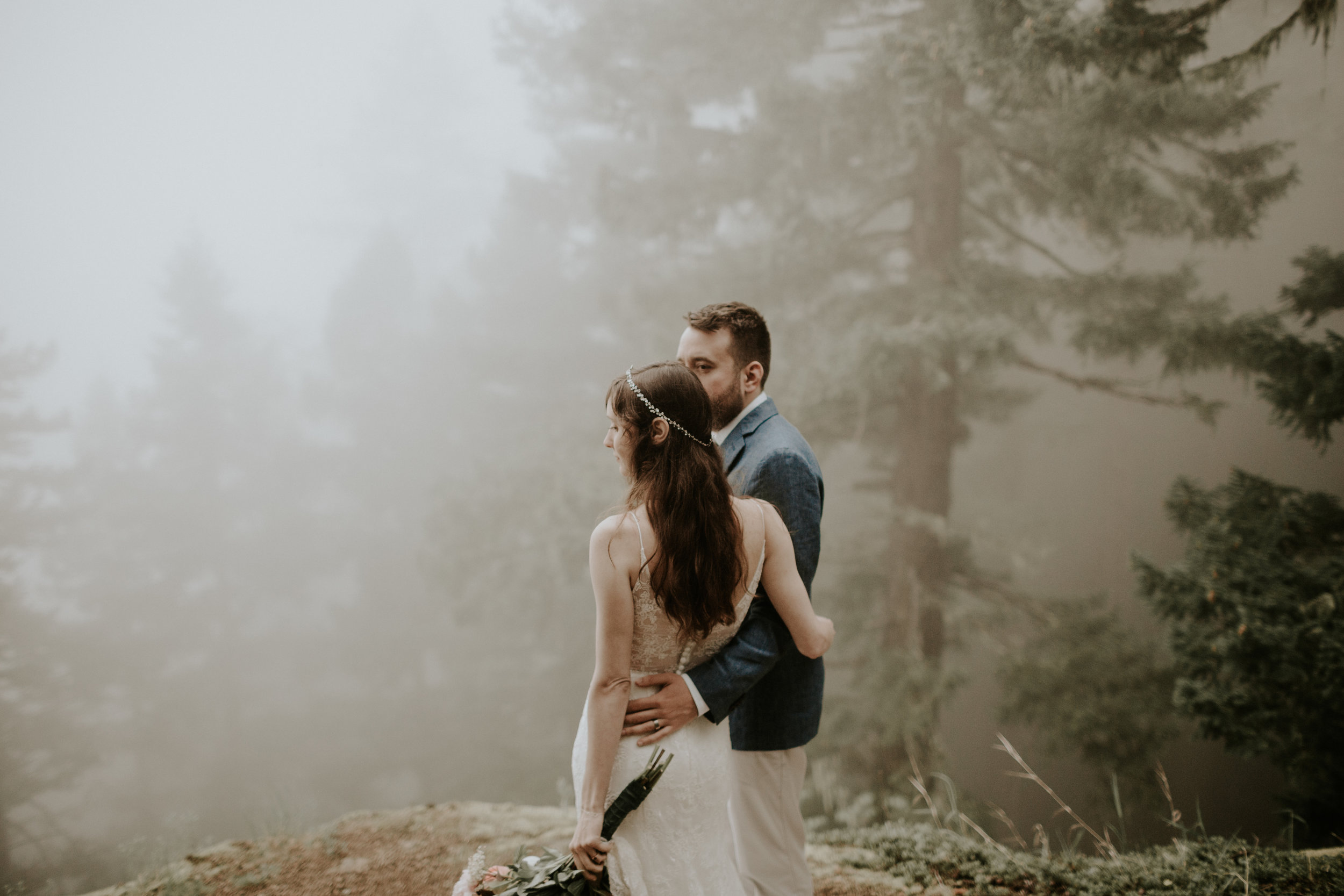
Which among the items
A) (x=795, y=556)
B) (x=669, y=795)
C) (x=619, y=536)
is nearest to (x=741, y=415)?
(x=795, y=556)

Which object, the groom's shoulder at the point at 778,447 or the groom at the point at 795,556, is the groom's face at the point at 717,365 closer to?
the groom at the point at 795,556

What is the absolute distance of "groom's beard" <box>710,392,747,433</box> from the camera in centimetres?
176

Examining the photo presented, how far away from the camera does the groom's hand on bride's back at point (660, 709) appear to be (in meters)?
1.32

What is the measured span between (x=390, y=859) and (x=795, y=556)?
237 centimetres

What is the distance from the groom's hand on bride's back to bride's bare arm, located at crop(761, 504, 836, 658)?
28cm

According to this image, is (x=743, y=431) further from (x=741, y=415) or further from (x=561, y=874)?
(x=561, y=874)

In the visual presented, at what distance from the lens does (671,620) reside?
131cm

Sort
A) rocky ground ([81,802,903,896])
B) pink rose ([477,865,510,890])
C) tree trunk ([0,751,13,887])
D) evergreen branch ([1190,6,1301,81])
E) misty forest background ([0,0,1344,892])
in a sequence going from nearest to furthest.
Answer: pink rose ([477,865,510,890]), rocky ground ([81,802,903,896]), evergreen branch ([1190,6,1301,81]), misty forest background ([0,0,1344,892]), tree trunk ([0,751,13,887])

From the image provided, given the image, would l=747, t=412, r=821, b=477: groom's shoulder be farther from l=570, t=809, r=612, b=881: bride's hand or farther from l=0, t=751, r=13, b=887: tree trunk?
l=0, t=751, r=13, b=887: tree trunk

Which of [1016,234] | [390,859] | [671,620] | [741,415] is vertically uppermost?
[1016,234]

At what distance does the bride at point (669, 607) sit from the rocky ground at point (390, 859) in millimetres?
1375

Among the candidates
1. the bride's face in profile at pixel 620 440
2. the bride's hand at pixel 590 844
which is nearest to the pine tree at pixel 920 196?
the bride's face in profile at pixel 620 440

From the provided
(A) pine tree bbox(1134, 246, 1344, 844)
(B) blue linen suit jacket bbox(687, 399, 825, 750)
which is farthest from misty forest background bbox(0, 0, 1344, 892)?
(B) blue linen suit jacket bbox(687, 399, 825, 750)

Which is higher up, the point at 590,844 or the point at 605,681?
the point at 605,681
